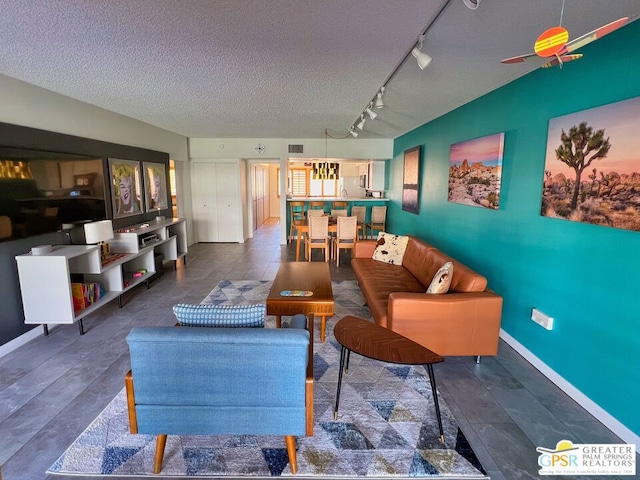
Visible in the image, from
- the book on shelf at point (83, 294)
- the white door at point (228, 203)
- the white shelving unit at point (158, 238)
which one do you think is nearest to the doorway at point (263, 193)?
the white door at point (228, 203)

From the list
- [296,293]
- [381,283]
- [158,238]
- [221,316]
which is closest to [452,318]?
[381,283]

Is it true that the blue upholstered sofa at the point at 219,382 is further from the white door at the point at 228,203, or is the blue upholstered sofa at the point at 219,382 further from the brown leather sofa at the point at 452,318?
the white door at the point at 228,203

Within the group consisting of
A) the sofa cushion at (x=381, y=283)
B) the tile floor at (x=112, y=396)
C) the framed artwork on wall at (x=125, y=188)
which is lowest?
the tile floor at (x=112, y=396)

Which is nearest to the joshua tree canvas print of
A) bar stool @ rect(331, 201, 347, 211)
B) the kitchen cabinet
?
bar stool @ rect(331, 201, 347, 211)

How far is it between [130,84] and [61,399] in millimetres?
2880

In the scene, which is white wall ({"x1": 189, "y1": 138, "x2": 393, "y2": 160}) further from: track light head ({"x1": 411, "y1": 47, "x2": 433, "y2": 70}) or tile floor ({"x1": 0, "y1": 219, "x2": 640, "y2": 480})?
track light head ({"x1": 411, "y1": 47, "x2": 433, "y2": 70})

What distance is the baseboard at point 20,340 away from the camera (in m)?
2.92

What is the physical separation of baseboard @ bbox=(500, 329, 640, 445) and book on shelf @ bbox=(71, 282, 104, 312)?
422 centimetres

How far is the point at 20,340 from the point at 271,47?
345cm

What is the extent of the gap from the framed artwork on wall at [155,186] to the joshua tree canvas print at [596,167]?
17.9 feet

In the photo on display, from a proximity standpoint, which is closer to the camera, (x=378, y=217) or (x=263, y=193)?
(x=378, y=217)

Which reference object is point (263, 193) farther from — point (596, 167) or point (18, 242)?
point (596, 167)

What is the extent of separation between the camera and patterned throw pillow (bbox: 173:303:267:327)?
5.86ft

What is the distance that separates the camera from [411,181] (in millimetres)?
6141
